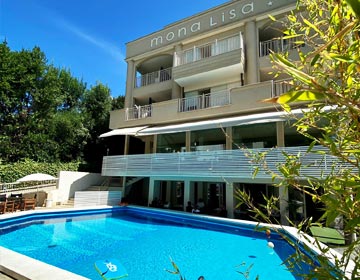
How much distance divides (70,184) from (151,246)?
51.6ft

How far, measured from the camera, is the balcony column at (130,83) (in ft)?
88.3

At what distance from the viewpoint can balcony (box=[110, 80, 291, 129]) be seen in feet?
57.7

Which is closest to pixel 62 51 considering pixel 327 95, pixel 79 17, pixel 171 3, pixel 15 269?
pixel 79 17

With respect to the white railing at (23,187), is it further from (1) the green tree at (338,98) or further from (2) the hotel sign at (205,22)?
(1) the green tree at (338,98)

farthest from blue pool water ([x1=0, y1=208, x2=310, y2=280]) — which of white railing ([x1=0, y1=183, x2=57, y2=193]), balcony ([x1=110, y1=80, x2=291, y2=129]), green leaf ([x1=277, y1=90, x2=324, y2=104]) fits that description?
balcony ([x1=110, y1=80, x2=291, y2=129])

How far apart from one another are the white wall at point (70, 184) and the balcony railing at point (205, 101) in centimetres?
1336

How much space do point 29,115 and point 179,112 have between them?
22.5 m

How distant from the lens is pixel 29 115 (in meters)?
32.1

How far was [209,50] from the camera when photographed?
882 inches

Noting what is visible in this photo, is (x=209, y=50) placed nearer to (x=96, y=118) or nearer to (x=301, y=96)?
(x=96, y=118)

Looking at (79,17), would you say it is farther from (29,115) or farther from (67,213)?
(29,115)

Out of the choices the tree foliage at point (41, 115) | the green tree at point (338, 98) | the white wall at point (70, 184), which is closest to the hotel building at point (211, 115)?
the white wall at point (70, 184)

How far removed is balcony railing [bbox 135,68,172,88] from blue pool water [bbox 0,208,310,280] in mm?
14415

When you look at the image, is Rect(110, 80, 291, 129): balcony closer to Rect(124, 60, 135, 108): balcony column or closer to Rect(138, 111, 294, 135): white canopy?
Rect(138, 111, 294, 135): white canopy
